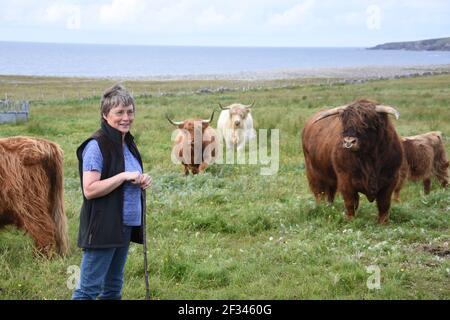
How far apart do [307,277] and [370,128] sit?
2652 millimetres

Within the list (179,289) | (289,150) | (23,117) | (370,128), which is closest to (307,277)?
(179,289)

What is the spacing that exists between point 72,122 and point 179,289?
1479 centimetres

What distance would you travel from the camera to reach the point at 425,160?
31.2ft

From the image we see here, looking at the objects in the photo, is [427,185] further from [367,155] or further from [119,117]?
[119,117]

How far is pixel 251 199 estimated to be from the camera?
882 centimetres

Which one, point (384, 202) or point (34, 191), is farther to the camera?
point (384, 202)

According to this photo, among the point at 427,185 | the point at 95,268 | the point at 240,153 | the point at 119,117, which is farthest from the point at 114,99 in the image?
the point at 240,153

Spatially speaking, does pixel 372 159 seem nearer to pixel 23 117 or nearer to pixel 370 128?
pixel 370 128

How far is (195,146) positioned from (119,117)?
773 cm

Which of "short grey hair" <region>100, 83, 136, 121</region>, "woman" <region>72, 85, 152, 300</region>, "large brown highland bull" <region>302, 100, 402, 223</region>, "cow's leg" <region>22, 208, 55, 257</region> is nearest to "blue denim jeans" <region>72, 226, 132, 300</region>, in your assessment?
"woman" <region>72, 85, 152, 300</region>

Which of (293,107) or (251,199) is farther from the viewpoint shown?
(293,107)
